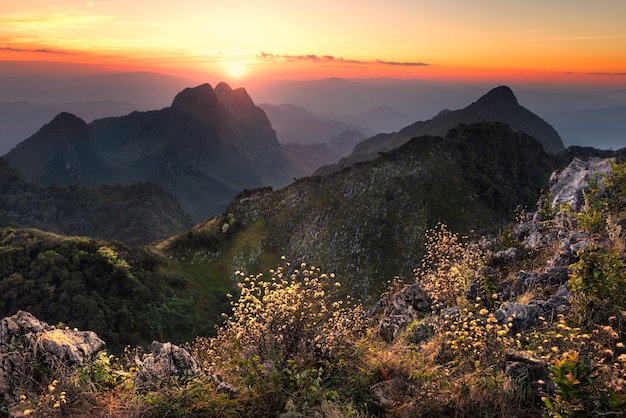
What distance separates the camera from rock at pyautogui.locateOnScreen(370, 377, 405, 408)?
686 cm

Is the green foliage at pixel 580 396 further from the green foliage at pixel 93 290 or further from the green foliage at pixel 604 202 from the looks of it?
the green foliage at pixel 93 290

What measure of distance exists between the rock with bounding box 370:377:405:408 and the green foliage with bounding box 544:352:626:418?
2670mm

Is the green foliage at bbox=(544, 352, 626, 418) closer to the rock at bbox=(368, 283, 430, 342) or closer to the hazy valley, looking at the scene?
the hazy valley

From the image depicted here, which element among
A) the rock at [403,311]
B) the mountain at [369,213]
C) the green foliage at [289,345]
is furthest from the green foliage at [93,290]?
the green foliage at [289,345]

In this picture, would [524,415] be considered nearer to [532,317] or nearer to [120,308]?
[532,317]

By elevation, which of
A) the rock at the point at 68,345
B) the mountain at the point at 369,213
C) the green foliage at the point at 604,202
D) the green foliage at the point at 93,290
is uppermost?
the green foliage at the point at 604,202

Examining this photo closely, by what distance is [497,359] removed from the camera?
22.8 feet

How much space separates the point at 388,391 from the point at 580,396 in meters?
3.29

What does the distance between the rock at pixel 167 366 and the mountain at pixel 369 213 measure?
5331 centimetres

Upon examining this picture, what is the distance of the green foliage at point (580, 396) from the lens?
474 cm

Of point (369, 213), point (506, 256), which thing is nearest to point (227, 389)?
point (506, 256)

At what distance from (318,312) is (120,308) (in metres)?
54.0

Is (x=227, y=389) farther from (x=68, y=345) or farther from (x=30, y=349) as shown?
(x=30, y=349)

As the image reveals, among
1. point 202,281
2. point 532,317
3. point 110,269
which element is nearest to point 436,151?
point 202,281
